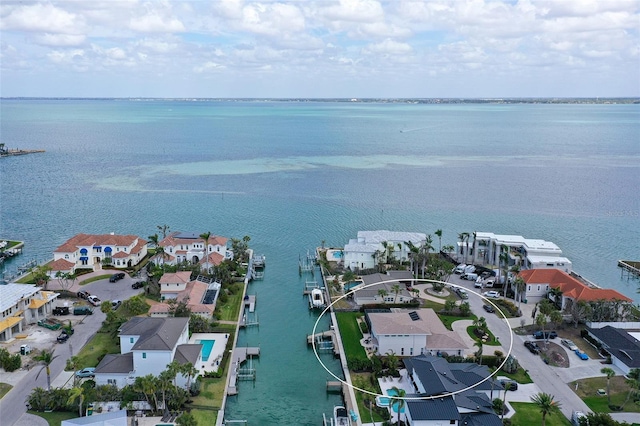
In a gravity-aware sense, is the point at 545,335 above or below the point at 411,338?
below

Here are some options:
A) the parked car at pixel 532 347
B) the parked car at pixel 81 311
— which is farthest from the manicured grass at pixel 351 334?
the parked car at pixel 81 311

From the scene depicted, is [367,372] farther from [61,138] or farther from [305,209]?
[61,138]

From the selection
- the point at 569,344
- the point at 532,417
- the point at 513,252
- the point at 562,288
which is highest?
the point at 513,252

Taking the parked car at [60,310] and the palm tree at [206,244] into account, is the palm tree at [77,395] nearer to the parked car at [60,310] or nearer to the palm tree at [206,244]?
the parked car at [60,310]

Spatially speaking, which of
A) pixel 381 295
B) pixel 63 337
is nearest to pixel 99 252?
pixel 63 337

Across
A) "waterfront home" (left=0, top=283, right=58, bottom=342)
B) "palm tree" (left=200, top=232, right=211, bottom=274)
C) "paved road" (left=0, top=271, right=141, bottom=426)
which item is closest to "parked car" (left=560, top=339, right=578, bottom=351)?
"palm tree" (left=200, top=232, right=211, bottom=274)

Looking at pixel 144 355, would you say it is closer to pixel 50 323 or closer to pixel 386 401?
pixel 50 323

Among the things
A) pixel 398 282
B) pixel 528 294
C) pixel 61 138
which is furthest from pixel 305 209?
pixel 61 138
